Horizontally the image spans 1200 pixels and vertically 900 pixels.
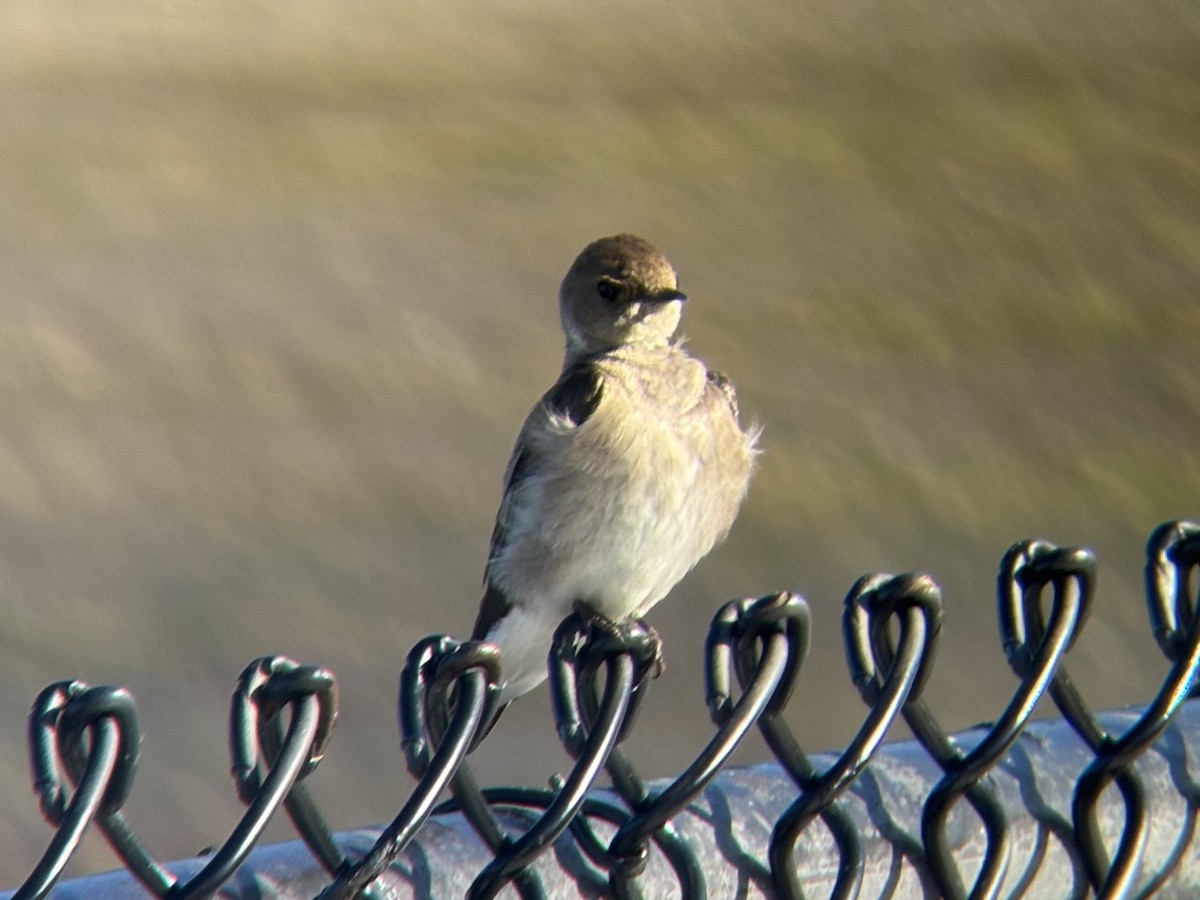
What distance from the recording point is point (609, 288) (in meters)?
2.24

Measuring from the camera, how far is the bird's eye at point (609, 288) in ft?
7.32

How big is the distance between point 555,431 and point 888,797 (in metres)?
1.22

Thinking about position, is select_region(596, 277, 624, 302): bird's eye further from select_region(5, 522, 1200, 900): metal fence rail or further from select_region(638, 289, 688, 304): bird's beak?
select_region(5, 522, 1200, 900): metal fence rail

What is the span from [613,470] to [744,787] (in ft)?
3.82

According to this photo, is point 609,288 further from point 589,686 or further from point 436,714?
point 436,714

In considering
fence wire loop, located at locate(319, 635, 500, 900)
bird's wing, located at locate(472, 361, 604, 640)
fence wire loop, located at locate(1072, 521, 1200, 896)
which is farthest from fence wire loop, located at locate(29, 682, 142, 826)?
bird's wing, located at locate(472, 361, 604, 640)

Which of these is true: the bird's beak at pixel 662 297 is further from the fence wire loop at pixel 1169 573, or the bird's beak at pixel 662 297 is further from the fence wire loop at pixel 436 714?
the fence wire loop at pixel 436 714

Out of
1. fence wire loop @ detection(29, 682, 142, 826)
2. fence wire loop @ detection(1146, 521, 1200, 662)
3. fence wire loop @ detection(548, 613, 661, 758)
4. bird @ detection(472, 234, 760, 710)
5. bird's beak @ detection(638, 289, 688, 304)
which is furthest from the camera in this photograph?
bird's beak @ detection(638, 289, 688, 304)

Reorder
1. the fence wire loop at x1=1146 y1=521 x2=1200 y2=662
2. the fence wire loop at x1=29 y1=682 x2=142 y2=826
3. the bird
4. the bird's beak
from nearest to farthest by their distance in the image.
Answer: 1. the fence wire loop at x1=29 y1=682 x2=142 y2=826
2. the fence wire loop at x1=1146 y1=521 x2=1200 y2=662
3. the bird
4. the bird's beak

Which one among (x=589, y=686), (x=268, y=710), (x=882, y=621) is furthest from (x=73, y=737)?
(x=882, y=621)

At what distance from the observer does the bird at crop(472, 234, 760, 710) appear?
6.81 ft

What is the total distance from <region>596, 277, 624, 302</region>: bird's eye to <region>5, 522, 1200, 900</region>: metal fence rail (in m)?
1.21

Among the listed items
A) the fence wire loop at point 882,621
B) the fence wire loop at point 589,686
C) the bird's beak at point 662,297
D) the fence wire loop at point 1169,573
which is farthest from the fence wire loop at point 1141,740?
the bird's beak at point 662,297

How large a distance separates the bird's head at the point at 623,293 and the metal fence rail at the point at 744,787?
3.95 ft
